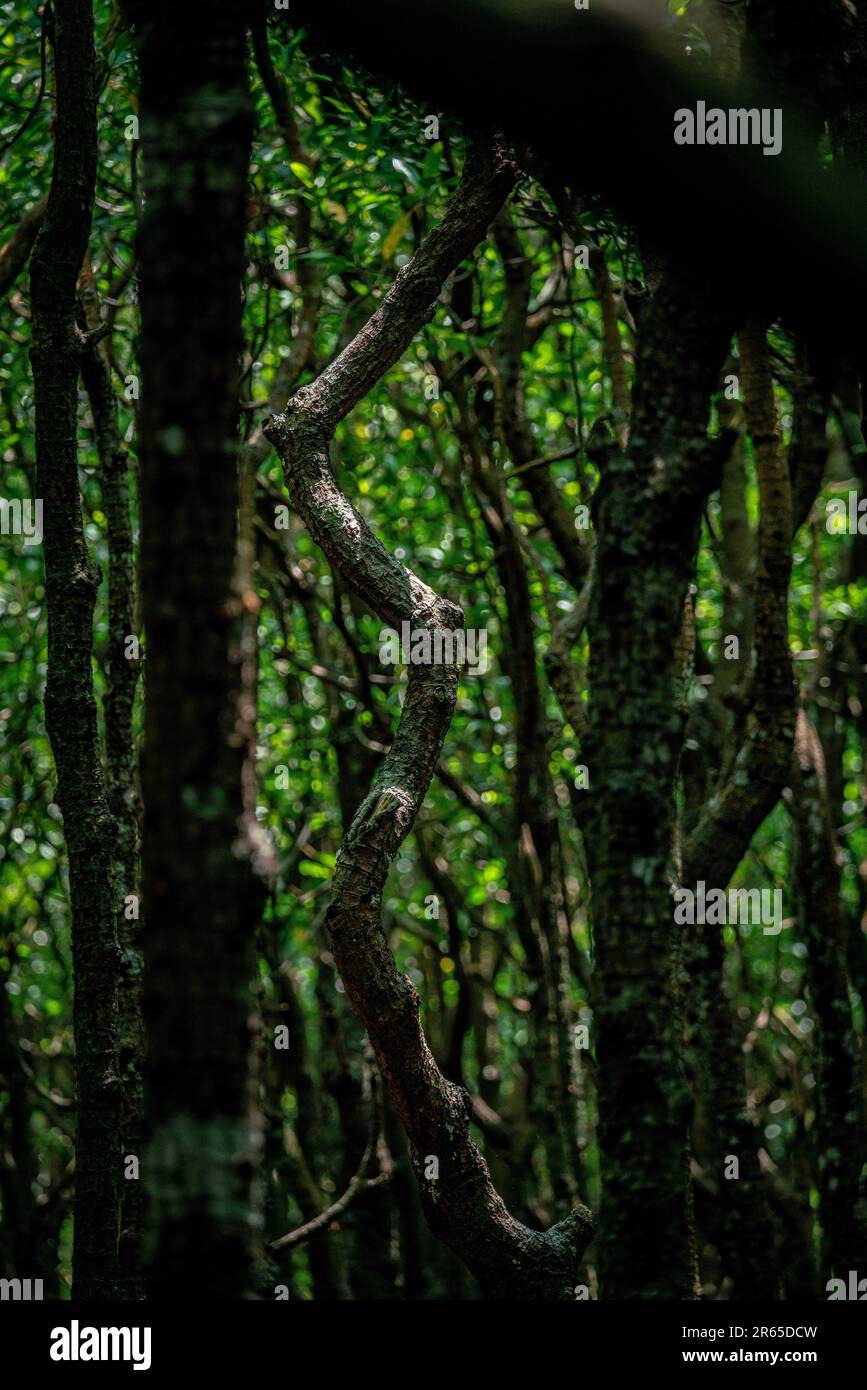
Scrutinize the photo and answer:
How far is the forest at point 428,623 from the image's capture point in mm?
2152

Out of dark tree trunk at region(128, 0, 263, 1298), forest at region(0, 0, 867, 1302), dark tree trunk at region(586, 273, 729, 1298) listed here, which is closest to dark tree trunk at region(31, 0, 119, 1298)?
forest at region(0, 0, 867, 1302)

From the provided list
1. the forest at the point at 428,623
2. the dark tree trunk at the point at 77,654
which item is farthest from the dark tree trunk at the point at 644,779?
the dark tree trunk at the point at 77,654

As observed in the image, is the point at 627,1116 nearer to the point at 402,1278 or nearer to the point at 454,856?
the point at 402,1278

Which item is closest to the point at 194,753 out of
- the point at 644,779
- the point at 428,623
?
the point at 644,779

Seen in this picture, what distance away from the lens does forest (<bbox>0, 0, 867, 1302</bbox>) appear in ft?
7.06

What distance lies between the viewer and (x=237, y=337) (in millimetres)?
2236

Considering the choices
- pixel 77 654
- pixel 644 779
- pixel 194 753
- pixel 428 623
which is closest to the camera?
pixel 194 753

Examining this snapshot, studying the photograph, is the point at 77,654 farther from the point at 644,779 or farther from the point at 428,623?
the point at 644,779

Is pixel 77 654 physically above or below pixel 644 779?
above

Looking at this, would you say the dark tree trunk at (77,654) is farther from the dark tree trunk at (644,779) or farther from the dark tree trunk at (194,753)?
the dark tree trunk at (194,753)

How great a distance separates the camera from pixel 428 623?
4488mm

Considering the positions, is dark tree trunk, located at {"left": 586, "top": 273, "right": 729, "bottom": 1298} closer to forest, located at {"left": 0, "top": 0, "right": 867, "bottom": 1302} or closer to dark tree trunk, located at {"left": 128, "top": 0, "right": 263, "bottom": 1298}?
forest, located at {"left": 0, "top": 0, "right": 867, "bottom": 1302}

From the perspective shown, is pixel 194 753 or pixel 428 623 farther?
pixel 428 623
